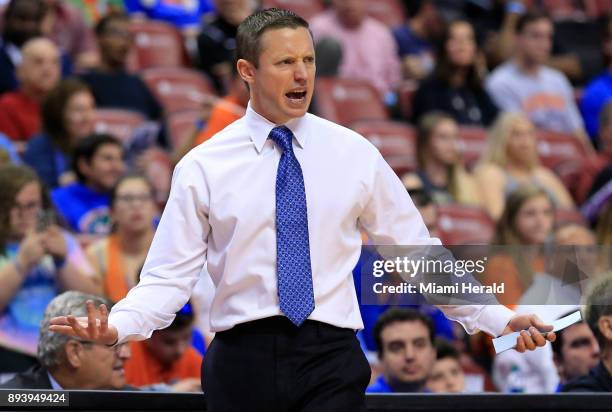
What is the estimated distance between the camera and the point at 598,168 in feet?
26.4

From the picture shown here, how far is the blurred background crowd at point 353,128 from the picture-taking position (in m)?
4.46

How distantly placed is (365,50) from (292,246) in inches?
232

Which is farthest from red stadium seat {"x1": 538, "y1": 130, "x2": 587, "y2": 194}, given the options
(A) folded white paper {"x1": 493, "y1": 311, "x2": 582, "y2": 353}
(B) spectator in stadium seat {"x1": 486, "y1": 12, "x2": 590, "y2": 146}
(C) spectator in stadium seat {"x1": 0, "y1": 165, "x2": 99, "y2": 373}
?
(A) folded white paper {"x1": 493, "y1": 311, "x2": 582, "y2": 353}

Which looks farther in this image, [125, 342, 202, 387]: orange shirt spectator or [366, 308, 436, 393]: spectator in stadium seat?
[125, 342, 202, 387]: orange shirt spectator

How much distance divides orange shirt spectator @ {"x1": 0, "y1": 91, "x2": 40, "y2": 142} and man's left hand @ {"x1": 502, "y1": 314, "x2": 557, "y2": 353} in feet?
15.2

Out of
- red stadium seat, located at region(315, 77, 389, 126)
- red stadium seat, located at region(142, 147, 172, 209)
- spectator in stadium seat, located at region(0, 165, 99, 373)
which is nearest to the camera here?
spectator in stadium seat, located at region(0, 165, 99, 373)

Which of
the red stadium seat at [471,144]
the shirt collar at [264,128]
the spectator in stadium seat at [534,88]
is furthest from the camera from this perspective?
the spectator in stadium seat at [534,88]

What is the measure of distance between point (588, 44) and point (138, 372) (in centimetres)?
679

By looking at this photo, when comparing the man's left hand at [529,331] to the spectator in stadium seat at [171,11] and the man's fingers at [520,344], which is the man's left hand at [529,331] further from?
the spectator in stadium seat at [171,11]

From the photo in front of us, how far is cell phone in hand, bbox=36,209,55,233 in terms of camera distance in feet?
16.3

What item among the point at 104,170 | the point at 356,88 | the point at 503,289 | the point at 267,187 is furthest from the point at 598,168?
the point at 267,187

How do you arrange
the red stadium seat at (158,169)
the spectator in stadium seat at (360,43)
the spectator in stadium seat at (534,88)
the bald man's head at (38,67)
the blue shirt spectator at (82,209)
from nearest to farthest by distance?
the blue shirt spectator at (82,209)
the red stadium seat at (158,169)
the bald man's head at (38,67)
the spectator in stadium seat at (360,43)
the spectator in stadium seat at (534,88)

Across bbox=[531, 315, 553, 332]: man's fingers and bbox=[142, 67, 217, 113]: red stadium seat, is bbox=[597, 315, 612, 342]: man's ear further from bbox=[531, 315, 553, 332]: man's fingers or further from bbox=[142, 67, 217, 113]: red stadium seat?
bbox=[142, 67, 217, 113]: red stadium seat

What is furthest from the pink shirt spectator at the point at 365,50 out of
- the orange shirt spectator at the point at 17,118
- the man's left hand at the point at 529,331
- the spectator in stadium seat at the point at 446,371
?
the man's left hand at the point at 529,331
